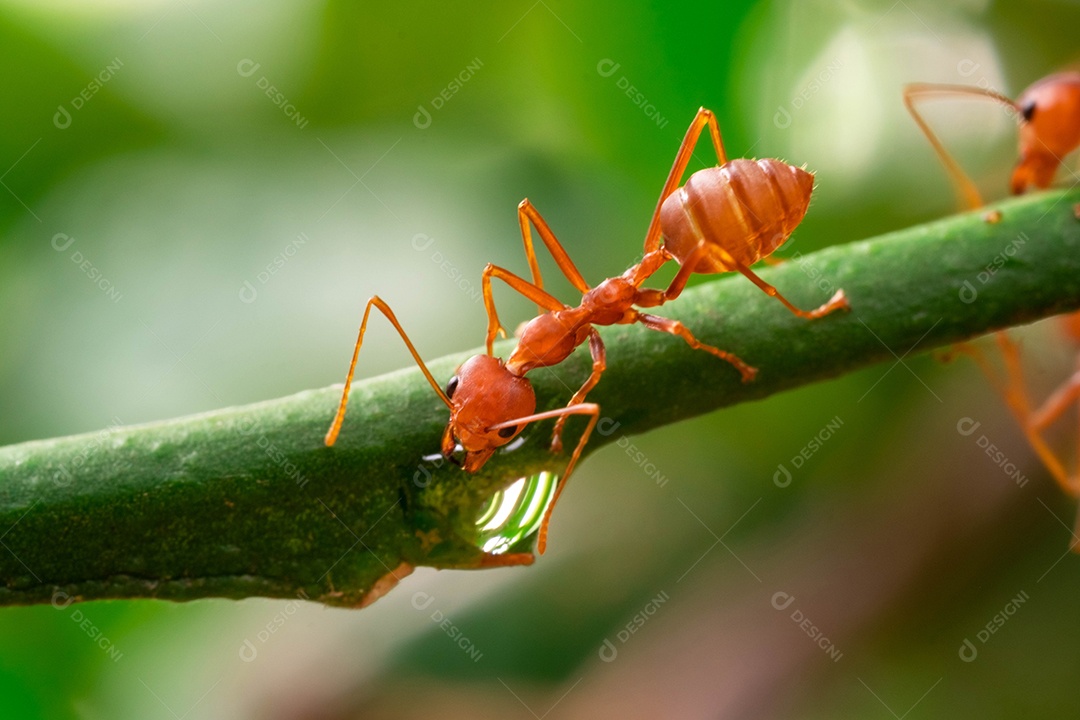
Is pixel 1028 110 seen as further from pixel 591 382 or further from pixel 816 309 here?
pixel 591 382

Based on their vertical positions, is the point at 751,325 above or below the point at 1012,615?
above

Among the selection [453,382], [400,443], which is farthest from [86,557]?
[453,382]

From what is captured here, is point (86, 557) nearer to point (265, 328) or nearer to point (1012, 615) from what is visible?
point (265, 328)
